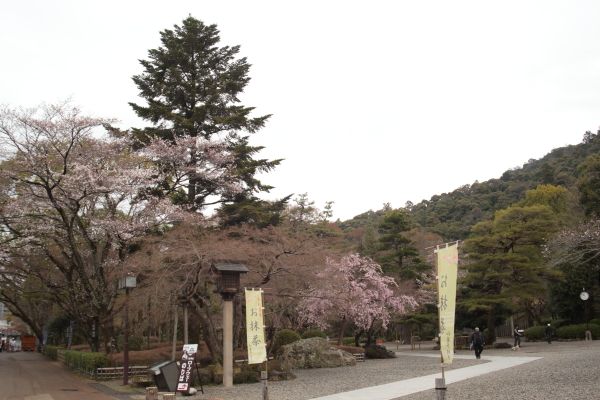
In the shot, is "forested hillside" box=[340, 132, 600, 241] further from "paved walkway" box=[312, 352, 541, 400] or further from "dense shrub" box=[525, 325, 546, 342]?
"paved walkway" box=[312, 352, 541, 400]

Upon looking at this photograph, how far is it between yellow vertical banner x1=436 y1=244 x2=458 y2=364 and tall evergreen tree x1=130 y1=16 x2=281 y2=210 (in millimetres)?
17328

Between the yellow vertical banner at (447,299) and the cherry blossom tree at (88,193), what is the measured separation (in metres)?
14.5

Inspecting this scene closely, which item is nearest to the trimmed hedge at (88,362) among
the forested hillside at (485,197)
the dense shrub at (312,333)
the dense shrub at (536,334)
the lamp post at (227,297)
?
the lamp post at (227,297)

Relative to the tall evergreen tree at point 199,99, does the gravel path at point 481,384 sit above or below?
below

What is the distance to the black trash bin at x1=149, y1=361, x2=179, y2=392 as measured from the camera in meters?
13.7

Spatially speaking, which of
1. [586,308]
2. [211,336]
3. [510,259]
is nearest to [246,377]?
[211,336]

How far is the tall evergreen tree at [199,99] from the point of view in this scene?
79.4ft

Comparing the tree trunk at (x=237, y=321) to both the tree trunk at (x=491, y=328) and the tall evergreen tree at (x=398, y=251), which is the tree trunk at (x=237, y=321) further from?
the tree trunk at (x=491, y=328)

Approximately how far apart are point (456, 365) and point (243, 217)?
11.5 meters

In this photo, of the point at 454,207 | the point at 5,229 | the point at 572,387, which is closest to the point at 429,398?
the point at 572,387

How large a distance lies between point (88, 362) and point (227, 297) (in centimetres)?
859

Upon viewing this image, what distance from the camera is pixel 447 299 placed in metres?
7.14

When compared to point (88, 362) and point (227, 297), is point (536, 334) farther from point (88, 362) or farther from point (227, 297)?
point (88, 362)

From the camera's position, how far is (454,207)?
67250 mm
